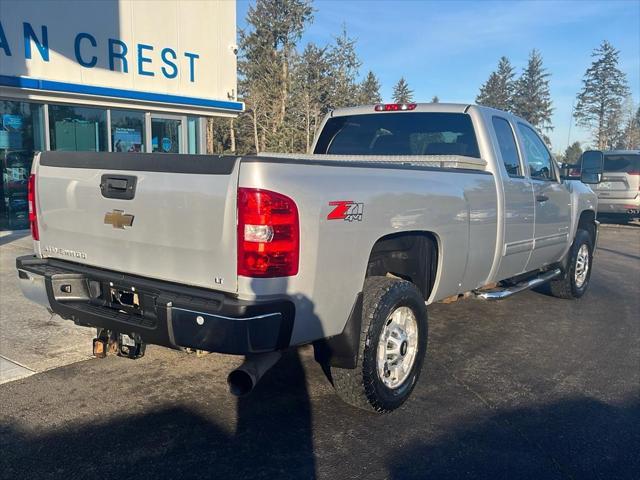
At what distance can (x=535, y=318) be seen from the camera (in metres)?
6.25

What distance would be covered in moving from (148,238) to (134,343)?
2.30ft

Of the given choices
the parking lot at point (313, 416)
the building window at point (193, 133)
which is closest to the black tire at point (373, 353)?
the parking lot at point (313, 416)

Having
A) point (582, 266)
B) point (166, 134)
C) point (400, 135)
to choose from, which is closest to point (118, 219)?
point (400, 135)

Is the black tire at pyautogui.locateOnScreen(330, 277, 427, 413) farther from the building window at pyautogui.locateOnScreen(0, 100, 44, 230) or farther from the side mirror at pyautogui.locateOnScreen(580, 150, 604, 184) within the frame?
the building window at pyautogui.locateOnScreen(0, 100, 44, 230)

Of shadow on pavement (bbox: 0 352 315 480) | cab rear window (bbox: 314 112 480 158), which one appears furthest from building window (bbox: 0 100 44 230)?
shadow on pavement (bbox: 0 352 315 480)

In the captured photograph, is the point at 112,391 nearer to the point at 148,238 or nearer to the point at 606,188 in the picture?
the point at 148,238

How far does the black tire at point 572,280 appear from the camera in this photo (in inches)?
266

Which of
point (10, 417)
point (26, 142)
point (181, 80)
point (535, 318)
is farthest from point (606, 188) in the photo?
point (10, 417)

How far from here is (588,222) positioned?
23.5ft

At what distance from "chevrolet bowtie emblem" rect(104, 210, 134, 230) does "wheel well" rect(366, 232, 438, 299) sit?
1506 millimetres

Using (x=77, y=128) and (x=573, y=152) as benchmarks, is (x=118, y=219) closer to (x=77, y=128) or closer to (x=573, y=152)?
(x=77, y=128)

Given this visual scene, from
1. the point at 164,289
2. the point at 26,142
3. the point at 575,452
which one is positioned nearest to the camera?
the point at 164,289

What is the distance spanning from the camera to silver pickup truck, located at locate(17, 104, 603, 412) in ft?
9.23

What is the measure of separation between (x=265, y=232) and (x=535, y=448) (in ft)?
6.77
